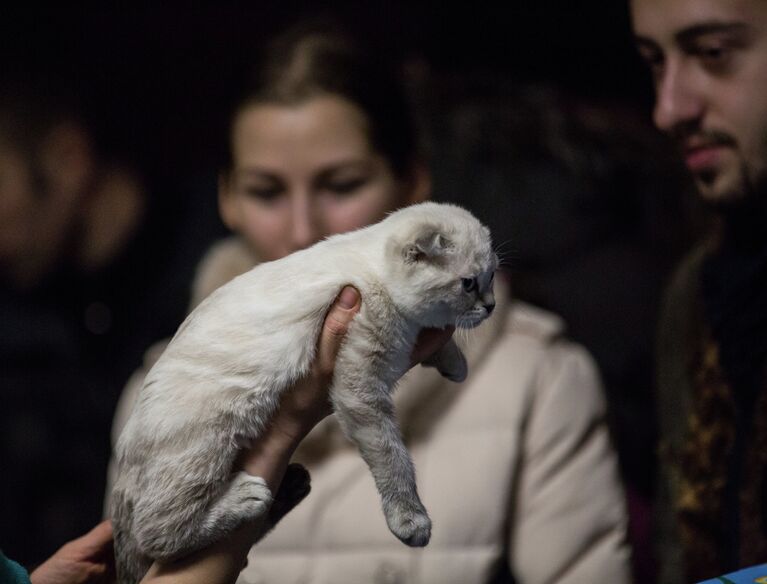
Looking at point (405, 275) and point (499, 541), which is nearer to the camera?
point (405, 275)

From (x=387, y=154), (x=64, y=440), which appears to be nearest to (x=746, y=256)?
(x=387, y=154)

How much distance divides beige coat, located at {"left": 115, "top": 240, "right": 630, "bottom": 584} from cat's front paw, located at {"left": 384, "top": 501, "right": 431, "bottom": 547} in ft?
1.78

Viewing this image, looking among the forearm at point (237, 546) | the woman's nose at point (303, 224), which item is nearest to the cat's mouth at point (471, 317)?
the forearm at point (237, 546)

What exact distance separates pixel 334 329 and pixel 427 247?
0.49 ft

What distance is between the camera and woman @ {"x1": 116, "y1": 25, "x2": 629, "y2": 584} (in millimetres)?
1618

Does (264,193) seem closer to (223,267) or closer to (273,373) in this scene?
(223,267)

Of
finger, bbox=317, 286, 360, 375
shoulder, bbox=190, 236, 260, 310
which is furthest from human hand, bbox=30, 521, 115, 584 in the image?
shoulder, bbox=190, 236, 260, 310

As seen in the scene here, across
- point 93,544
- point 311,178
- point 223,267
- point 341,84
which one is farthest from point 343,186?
point 93,544

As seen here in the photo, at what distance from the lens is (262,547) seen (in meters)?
1.65

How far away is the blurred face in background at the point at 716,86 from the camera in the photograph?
1.50 metres

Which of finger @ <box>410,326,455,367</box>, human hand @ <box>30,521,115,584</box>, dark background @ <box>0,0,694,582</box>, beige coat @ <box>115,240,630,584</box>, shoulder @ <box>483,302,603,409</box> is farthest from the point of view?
dark background @ <box>0,0,694,582</box>

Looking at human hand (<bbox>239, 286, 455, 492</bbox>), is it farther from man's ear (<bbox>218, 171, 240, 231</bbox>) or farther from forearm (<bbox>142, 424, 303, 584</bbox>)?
man's ear (<bbox>218, 171, 240, 231</bbox>)

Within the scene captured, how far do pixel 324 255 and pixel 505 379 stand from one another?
0.71 m

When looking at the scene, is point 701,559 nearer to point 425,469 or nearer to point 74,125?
point 425,469
